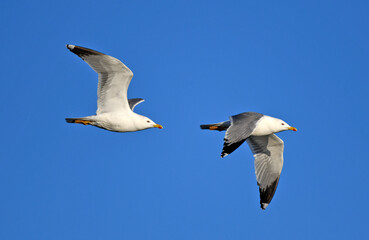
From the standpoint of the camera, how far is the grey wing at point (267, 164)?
671 inches

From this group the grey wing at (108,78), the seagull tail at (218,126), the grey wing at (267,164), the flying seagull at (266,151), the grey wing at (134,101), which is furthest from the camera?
the grey wing at (134,101)

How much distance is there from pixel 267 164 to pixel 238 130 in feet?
11.1

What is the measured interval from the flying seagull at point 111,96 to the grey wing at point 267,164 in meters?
3.61

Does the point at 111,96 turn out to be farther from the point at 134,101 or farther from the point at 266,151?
the point at 266,151

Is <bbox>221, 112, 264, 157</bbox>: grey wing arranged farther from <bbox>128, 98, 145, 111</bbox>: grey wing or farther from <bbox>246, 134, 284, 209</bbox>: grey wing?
<bbox>128, 98, 145, 111</bbox>: grey wing

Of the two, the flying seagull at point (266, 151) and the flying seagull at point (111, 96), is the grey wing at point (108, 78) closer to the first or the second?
the flying seagull at point (111, 96)

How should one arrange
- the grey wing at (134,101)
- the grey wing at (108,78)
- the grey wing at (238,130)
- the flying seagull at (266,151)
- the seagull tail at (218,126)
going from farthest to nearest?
the grey wing at (134,101) → the seagull tail at (218,126) → the flying seagull at (266,151) → the grey wing at (108,78) → the grey wing at (238,130)

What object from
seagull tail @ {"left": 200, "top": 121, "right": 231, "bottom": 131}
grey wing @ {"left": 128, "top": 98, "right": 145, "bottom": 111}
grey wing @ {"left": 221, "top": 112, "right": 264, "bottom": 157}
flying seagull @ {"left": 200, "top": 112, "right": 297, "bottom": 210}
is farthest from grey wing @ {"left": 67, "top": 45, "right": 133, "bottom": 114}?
grey wing @ {"left": 221, "top": 112, "right": 264, "bottom": 157}

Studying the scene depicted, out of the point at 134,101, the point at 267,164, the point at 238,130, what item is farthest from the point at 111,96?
the point at 267,164

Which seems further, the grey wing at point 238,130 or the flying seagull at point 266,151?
the flying seagull at point 266,151

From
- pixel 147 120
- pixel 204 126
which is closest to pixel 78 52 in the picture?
pixel 147 120

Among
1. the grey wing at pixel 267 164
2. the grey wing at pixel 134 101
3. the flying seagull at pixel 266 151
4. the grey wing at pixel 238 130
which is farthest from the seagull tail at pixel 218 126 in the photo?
the grey wing at pixel 134 101

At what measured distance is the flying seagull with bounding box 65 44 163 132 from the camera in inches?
574

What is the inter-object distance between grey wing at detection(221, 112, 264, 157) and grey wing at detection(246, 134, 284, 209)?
2.13 metres
